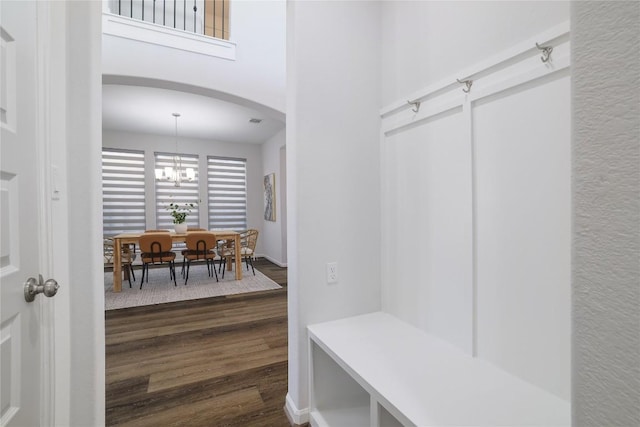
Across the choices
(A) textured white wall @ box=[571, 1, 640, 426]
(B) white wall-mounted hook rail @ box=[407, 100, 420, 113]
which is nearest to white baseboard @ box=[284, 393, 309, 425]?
(A) textured white wall @ box=[571, 1, 640, 426]

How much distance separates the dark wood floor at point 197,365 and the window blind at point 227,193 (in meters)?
3.60

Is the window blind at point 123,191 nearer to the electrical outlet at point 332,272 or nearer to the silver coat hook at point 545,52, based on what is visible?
the electrical outlet at point 332,272

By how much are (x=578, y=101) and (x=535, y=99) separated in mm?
845

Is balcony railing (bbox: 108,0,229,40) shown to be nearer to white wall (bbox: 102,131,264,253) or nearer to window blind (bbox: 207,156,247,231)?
white wall (bbox: 102,131,264,253)

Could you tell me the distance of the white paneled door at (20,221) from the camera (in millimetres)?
929

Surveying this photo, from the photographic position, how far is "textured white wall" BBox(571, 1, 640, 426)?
0.34m

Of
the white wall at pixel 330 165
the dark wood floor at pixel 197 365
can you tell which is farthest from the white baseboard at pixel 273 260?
the white wall at pixel 330 165

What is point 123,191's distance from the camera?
625 cm

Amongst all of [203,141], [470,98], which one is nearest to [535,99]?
[470,98]

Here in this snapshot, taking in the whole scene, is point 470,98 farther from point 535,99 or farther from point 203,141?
point 203,141

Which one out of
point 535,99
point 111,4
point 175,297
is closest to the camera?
point 535,99

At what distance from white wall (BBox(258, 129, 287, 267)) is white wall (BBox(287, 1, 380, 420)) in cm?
453

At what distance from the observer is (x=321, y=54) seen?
1.66 meters

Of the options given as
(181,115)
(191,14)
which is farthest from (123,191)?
(191,14)
